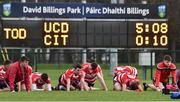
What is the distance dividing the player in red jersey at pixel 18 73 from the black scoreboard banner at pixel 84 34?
7.01 metres

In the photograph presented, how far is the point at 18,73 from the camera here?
2034 cm

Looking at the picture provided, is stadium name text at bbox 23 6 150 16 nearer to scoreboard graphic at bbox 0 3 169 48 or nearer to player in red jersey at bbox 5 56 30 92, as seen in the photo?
scoreboard graphic at bbox 0 3 169 48

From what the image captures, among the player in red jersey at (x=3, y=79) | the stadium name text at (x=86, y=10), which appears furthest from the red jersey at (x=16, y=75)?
the stadium name text at (x=86, y=10)

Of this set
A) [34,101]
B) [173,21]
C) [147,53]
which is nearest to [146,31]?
[147,53]

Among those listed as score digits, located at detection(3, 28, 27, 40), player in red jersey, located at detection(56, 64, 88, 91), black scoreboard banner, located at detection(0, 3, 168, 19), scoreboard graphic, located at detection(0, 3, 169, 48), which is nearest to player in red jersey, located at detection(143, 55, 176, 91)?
player in red jersey, located at detection(56, 64, 88, 91)

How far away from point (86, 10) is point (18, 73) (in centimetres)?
840

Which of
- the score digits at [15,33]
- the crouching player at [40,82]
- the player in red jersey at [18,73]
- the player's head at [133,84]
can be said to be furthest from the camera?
the score digits at [15,33]

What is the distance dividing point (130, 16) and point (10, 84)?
9.49 m

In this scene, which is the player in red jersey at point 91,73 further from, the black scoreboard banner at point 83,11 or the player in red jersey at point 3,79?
the black scoreboard banner at point 83,11

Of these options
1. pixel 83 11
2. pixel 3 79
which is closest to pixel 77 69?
pixel 3 79

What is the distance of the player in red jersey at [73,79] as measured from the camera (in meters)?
20.7

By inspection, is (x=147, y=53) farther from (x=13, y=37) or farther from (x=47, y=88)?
(x=47, y=88)

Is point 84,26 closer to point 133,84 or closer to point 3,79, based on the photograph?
point 133,84

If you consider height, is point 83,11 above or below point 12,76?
above
